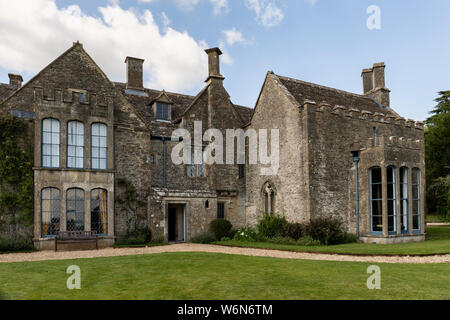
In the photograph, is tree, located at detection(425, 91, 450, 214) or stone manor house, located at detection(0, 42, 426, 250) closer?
stone manor house, located at detection(0, 42, 426, 250)

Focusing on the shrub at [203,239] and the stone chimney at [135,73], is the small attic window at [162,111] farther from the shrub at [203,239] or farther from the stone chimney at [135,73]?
the shrub at [203,239]

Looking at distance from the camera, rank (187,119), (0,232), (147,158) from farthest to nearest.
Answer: (187,119), (147,158), (0,232)

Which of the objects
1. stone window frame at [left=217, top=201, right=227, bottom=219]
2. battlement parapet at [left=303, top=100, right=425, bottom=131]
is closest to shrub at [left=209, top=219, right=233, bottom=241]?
stone window frame at [left=217, top=201, right=227, bottom=219]

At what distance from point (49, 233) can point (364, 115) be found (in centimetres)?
1711

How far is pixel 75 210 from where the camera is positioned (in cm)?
1759

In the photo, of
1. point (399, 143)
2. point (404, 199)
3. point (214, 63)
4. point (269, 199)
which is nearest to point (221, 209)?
point (269, 199)

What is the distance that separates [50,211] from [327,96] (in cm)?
1618

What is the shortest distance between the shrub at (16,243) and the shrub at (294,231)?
11380mm

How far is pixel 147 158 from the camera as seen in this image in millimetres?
20500

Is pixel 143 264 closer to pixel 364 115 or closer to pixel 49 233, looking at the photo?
pixel 49 233

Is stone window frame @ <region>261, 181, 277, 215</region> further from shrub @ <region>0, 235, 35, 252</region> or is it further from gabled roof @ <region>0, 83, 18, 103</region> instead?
gabled roof @ <region>0, 83, 18, 103</region>

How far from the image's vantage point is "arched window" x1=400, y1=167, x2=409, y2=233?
1959cm

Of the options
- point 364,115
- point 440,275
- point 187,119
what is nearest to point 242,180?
point 187,119

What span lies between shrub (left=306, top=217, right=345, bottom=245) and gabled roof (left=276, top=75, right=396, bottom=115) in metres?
6.56
